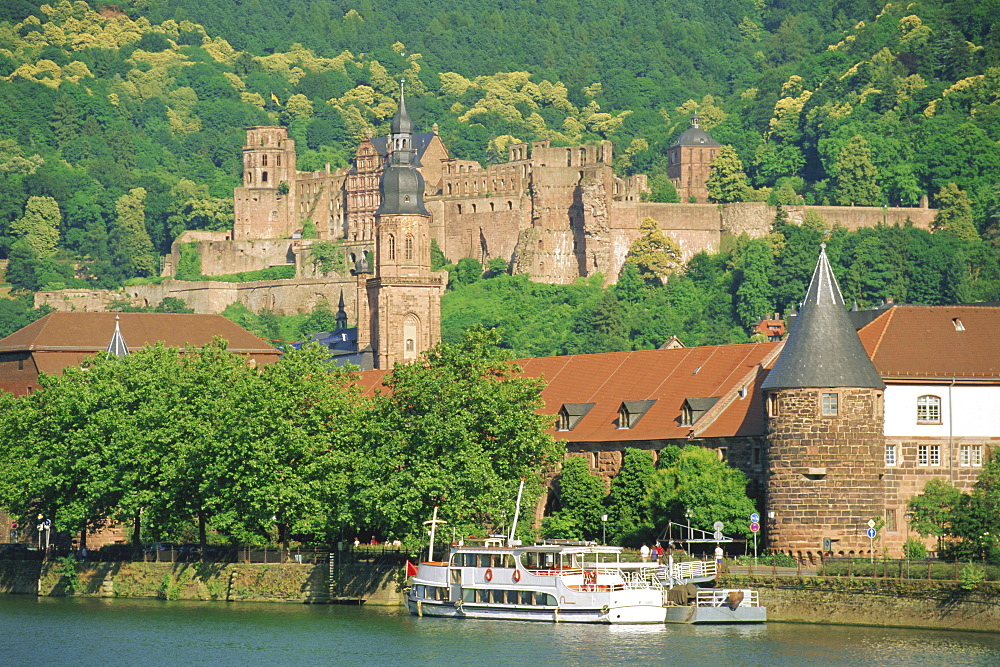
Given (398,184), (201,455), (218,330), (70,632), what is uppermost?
(398,184)

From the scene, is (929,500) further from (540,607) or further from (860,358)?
(540,607)

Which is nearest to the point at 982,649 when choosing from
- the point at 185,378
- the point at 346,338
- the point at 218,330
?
the point at 185,378

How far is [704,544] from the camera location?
8325 centimetres

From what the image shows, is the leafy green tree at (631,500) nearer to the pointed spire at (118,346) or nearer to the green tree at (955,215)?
the pointed spire at (118,346)

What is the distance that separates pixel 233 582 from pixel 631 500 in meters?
15.2

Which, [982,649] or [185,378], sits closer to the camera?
[982,649]

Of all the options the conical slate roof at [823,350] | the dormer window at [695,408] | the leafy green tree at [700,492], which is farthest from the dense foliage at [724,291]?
the conical slate roof at [823,350]

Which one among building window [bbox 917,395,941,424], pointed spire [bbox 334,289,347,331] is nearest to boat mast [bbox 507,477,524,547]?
building window [bbox 917,395,941,424]

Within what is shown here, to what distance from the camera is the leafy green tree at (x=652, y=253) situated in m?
194

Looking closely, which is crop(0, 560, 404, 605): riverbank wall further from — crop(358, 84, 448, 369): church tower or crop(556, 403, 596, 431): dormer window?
crop(358, 84, 448, 369): church tower

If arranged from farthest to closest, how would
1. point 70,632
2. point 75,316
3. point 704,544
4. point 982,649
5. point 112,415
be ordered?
point 75,316, point 112,415, point 704,544, point 70,632, point 982,649

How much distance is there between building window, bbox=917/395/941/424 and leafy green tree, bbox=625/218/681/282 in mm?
110276

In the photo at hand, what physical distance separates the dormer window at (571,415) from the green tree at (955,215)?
10461 centimetres

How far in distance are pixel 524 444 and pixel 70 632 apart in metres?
17.9
